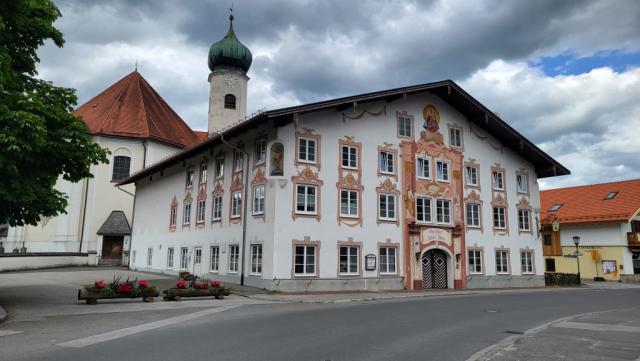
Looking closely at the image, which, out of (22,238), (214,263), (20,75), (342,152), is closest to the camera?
(20,75)

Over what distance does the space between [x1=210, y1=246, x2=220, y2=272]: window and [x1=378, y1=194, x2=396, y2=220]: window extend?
9.29 meters

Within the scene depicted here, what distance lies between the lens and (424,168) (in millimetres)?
29891

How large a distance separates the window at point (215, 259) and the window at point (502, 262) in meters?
16.7

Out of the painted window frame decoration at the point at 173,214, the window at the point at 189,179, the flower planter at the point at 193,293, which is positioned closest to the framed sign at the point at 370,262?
the flower planter at the point at 193,293

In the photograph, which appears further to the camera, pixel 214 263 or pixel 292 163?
pixel 214 263

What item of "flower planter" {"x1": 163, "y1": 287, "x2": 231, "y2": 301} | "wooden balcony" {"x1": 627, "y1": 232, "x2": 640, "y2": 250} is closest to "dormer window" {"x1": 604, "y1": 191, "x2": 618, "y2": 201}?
"wooden balcony" {"x1": 627, "y1": 232, "x2": 640, "y2": 250}

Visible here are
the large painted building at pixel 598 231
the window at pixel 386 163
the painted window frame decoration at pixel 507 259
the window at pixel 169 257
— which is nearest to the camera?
the window at pixel 386 163

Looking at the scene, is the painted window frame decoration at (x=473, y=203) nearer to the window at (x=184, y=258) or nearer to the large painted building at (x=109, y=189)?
the window at (x=184, y=258)

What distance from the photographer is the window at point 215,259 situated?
1148 inches

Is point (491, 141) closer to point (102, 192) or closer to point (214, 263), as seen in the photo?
point (214, 263)

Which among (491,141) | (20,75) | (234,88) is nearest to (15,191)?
(20,75)

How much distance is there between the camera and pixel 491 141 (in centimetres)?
3359

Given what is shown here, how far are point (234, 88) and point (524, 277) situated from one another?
27724 mm

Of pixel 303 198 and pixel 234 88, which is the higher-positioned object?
pixel 234 88
